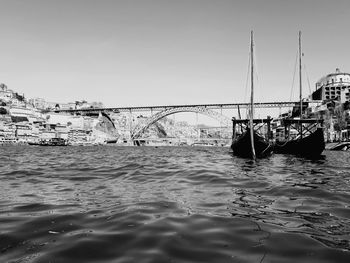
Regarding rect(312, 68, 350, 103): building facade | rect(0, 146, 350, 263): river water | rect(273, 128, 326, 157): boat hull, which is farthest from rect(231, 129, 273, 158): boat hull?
rect(312, 68, 350, 103): building facade

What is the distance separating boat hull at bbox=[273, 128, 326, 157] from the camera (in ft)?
89.5

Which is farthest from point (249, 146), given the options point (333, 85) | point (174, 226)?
point (333, 85)

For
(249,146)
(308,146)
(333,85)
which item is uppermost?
(333,85)

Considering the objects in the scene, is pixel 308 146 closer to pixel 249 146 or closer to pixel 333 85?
pixel 249 146

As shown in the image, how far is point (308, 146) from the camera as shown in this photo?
2795 cm

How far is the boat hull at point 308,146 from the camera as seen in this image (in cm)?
2728

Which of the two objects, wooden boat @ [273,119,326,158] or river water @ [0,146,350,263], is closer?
river water @ [0,146,350,263]

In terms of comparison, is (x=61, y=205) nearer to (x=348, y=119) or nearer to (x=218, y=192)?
(x=218, y=192)

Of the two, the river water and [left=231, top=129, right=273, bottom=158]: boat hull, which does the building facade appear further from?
the river water

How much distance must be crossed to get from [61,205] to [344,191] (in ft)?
22.6

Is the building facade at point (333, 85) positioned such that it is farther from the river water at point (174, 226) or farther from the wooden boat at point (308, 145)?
the river water at point (174, 226)

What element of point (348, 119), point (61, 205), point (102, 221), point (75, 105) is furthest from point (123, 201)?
point (75, 105)

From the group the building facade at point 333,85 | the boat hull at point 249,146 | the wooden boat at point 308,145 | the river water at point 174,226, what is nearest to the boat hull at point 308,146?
the wooden boat at point 308,145

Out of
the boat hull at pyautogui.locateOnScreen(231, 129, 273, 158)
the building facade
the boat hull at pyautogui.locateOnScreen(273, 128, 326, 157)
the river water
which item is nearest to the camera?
the river water
